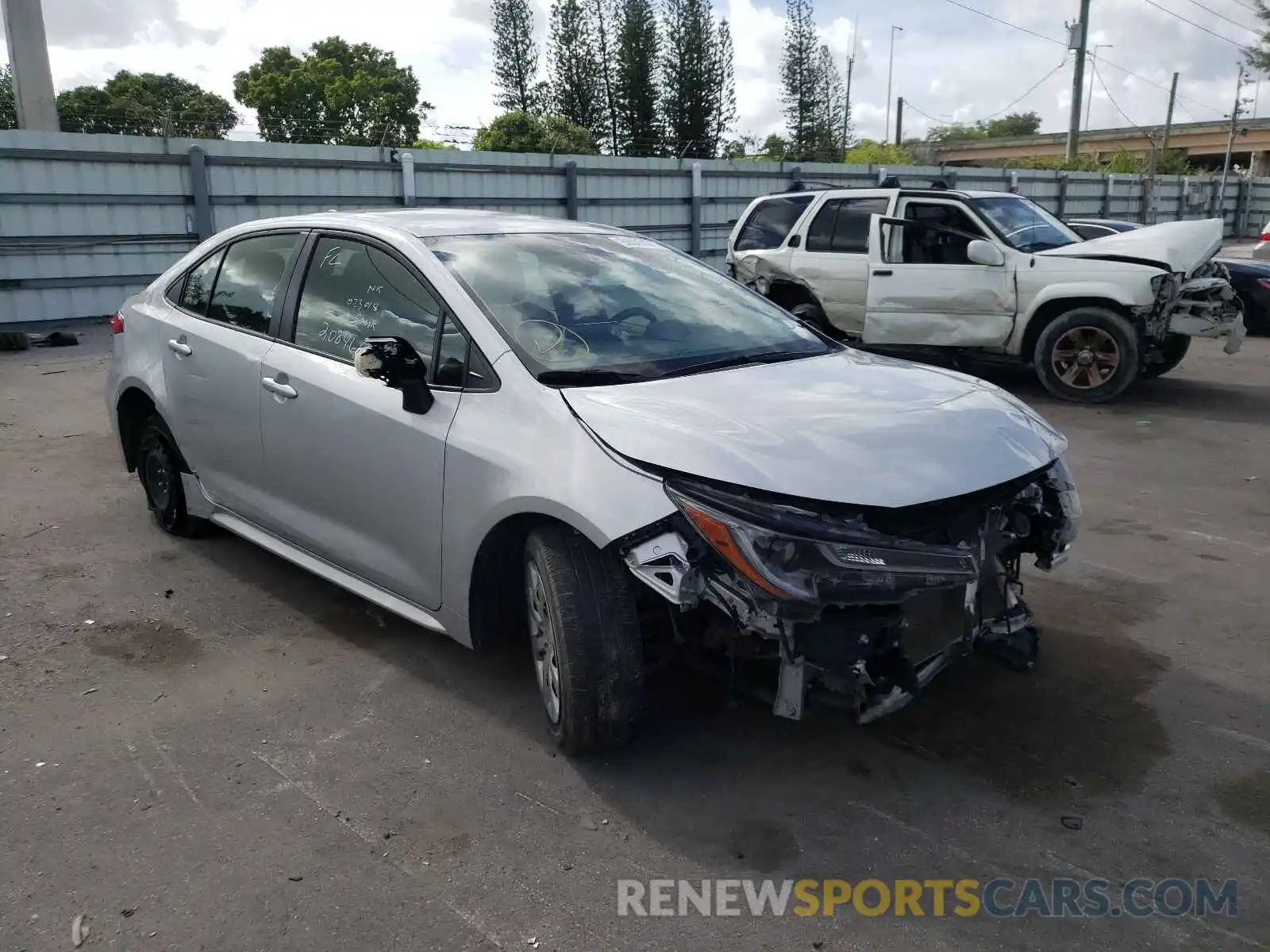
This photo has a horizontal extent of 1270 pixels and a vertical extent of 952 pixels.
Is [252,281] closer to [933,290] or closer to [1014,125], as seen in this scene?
[933,290]

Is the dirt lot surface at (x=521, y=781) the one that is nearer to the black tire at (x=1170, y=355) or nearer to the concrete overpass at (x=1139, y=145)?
the black tire at (x=1170, y=355)

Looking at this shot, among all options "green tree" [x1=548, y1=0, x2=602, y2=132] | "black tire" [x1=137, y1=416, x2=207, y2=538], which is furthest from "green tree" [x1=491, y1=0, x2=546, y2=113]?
"black tire" [x1=137, y1=416, x2=207, y2=538]

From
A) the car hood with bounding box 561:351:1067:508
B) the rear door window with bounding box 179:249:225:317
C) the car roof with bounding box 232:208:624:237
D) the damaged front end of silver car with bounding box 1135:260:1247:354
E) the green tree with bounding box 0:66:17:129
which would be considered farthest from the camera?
the green tree with bounding box 0:66:17:129

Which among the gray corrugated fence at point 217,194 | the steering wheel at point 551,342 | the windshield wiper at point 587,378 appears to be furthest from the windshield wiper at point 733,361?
the gray corrugated fence at point 217,194

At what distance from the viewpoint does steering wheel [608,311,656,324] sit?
12.8ft

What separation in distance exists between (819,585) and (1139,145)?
314 feet

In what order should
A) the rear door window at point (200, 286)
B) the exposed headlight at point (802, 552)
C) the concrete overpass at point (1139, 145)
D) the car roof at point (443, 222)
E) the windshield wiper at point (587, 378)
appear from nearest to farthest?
the exposed headlight at point (802, 552) < the windshield wiper at point (587, 378) < the car roof at point (443, 222) < the rear door window at point (200, 286) < the concrete overpass at point (1139, 145)

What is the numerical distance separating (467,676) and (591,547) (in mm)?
1077

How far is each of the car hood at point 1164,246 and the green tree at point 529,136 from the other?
1013 inches

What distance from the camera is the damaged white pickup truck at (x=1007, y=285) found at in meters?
8.77

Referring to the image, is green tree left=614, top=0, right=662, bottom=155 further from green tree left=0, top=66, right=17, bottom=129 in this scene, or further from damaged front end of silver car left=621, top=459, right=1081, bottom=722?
damaged front end of silver car left=621, top=459, right=1081, bottom=722

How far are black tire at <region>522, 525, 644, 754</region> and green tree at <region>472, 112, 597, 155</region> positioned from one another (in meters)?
31.4

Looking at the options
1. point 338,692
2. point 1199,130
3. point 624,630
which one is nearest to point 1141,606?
point 624,630

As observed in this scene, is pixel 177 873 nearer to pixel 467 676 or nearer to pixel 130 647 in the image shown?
pixel 467 676
